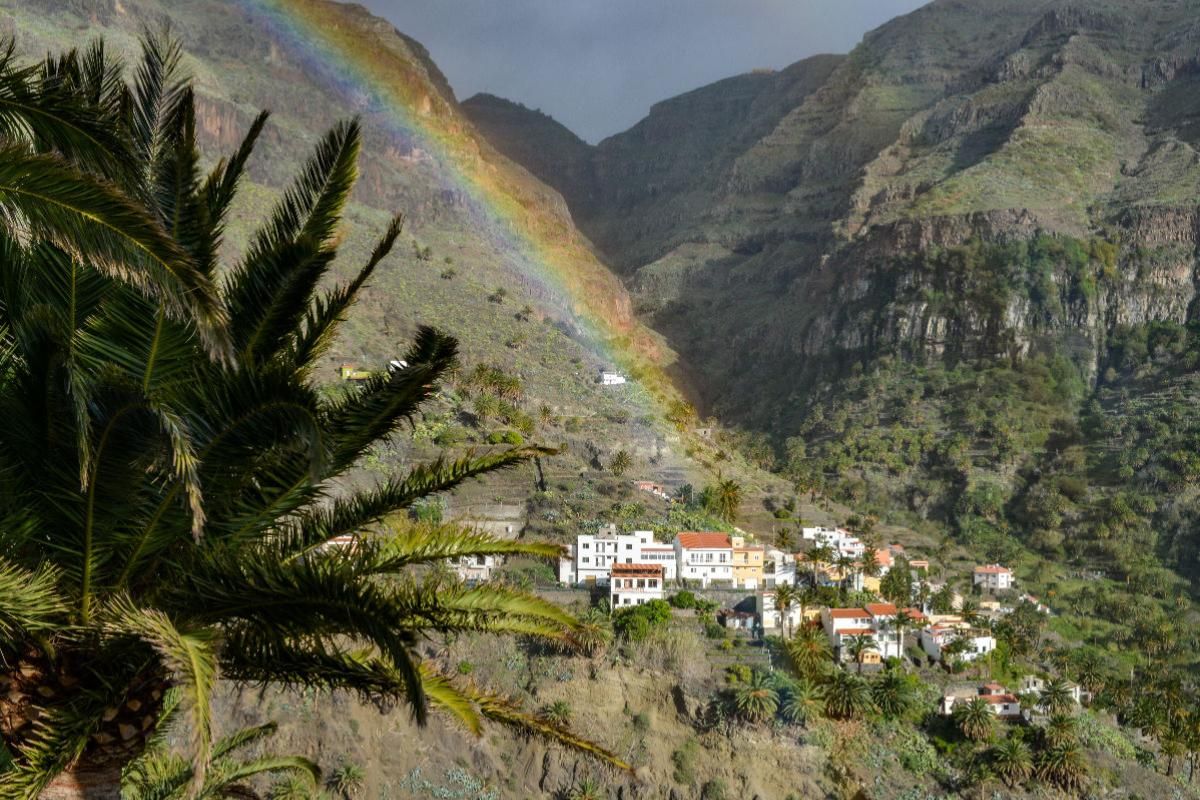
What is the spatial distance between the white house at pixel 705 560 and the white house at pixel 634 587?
3.66 meters

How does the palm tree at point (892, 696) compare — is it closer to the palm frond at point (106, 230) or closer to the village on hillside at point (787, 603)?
the village on hillside at point (787, 603)

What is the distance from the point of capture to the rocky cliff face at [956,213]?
382ft

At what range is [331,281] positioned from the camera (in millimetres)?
63000

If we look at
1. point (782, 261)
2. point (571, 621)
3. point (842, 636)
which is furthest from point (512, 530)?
point (782, 261)

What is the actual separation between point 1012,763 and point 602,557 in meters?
16.3

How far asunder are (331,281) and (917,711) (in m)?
40.7

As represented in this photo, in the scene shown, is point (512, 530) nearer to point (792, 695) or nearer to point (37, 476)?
point (792, 695)

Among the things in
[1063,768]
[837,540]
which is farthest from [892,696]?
[837,540]

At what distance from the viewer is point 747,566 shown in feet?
151

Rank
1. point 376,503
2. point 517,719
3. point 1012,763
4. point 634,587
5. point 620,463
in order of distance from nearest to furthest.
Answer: point 376,503, point 517,719, point 1012,763, point 634,587, point 620,463

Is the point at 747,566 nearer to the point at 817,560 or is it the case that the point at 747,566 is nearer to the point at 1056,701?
the point at 817,560

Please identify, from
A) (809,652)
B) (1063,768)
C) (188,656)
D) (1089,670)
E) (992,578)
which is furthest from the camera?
(992,578)

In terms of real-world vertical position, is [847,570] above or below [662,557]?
below

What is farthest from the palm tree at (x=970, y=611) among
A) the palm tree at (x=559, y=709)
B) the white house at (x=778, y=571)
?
the palm tree at (x=559, y=709)
